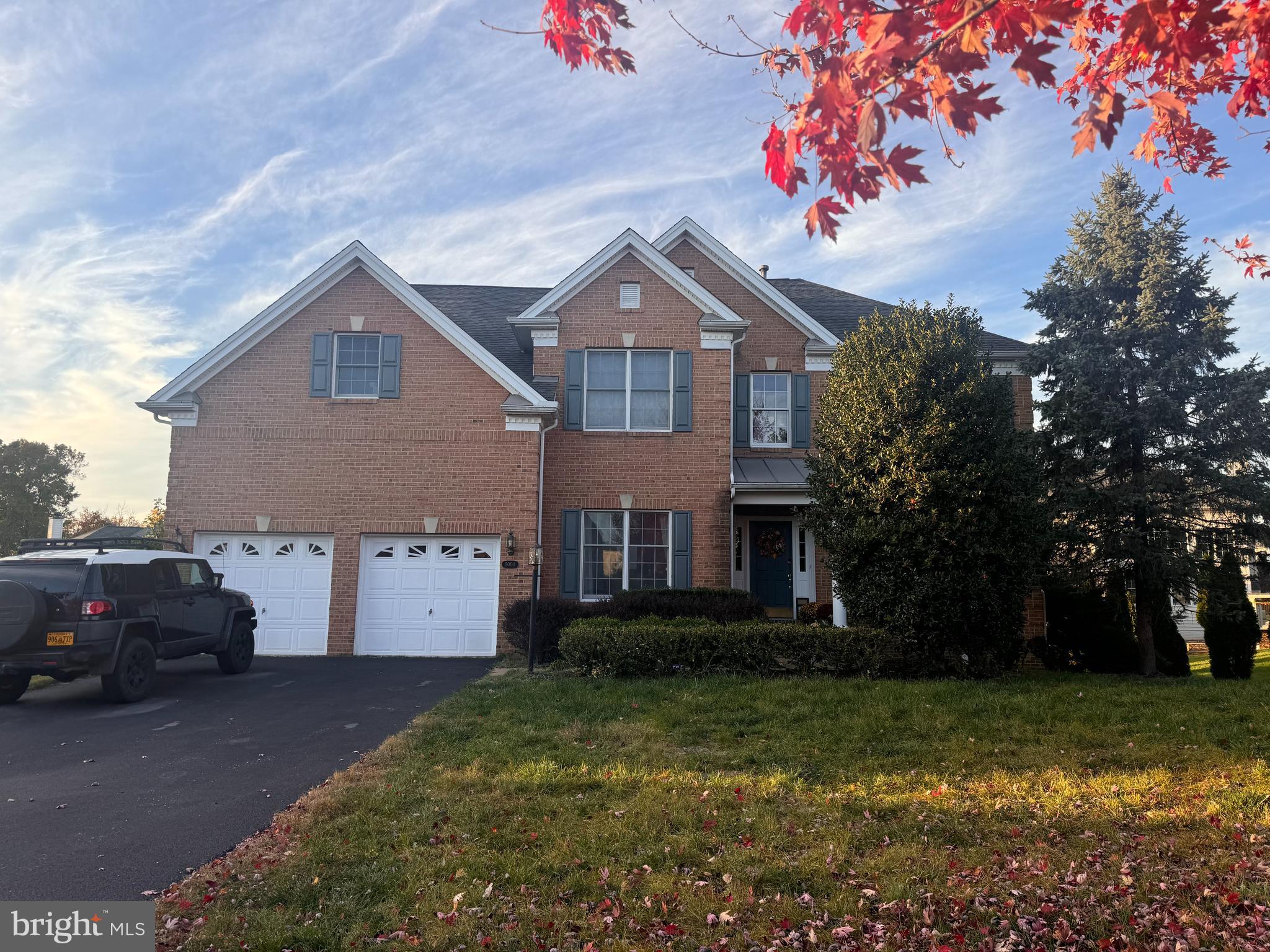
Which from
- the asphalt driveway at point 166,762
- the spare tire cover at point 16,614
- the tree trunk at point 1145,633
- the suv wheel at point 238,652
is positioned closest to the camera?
the asphalt driveway at point 166,762

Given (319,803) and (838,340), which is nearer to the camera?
(319,803)

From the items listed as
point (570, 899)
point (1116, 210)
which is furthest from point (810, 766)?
point (1116, 210)

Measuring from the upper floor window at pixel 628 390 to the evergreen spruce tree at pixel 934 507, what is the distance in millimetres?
4733

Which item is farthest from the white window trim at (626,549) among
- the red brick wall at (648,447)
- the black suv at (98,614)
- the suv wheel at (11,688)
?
the suv wheel at (11,688)

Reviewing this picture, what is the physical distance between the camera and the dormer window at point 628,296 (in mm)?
16203

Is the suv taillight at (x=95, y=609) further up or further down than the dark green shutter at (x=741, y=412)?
further down

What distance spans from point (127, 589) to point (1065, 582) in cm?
1505

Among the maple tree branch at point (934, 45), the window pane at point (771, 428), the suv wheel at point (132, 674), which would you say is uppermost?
the window pane at point (771, 428)

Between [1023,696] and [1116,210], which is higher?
[1116,210]

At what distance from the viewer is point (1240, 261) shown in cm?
612

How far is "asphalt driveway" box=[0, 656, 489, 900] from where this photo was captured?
15.7 ft

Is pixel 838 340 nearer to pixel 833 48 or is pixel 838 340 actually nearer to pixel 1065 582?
pixel 1065 582

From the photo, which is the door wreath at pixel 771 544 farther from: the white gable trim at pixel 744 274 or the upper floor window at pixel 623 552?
the white gable trim at pixel 744 274

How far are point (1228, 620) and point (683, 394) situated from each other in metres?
11.1
